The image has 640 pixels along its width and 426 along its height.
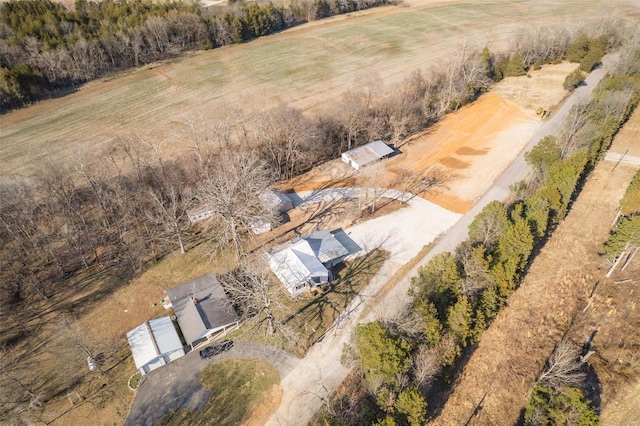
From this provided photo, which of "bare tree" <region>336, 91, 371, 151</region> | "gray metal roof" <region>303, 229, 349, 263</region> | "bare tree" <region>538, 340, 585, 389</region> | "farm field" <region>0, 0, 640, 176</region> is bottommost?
"bare tree" <region>538, 340, 585, 389</region>

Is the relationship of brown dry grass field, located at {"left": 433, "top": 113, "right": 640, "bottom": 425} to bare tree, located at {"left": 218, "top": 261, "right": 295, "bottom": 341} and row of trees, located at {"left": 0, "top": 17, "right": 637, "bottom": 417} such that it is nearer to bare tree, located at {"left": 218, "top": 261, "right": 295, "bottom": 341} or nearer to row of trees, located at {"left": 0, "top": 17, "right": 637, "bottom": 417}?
row of trees, located at {"left": 0, "top": 17, "right": 637, "bottom": 417}

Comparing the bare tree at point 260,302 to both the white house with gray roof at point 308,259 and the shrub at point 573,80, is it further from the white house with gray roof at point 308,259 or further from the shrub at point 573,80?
the shrub at point 573,80

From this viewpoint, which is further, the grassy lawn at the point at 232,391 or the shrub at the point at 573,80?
the shrub at the point at 573,80

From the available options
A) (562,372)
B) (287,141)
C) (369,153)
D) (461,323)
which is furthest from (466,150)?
(562,372)

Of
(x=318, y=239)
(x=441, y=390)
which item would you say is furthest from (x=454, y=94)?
(x=441, y=390)

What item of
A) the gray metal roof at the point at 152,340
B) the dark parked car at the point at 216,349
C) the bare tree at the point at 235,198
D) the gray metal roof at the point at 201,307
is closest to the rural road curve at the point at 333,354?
the dark parked car at the point at 216,349

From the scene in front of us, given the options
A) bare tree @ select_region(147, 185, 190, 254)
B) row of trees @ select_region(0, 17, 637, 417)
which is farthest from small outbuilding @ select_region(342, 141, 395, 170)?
bare tree @ select_region(147, 185, 190, 254)
